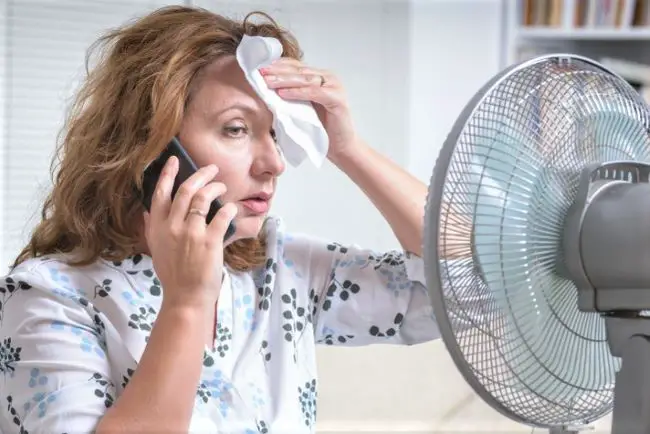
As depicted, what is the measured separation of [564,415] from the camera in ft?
3.15

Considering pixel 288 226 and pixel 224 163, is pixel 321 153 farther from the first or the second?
pixel 288 226

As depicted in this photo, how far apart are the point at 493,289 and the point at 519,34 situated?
2.53 meters

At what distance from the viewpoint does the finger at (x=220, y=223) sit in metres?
1.03

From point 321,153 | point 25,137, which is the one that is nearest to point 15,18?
point 25,137

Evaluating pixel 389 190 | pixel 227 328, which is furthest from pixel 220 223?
pixel 389 190

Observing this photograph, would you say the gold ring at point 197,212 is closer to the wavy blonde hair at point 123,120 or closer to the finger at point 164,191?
the finger at point 164,191

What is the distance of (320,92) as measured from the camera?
1.25 m

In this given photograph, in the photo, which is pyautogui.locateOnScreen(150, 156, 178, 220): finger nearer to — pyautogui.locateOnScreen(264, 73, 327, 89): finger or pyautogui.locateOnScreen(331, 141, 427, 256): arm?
pyautogui.locateOnScreen(264, 73, 327, 89): finger

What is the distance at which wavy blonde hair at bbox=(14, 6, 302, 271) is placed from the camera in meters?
1.17

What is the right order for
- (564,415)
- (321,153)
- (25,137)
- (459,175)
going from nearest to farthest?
(459,175) < (564,415) < (321,153) < (25,137)

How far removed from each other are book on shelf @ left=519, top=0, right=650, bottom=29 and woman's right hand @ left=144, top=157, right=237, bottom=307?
2382mm

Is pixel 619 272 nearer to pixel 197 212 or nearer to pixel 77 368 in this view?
pixel 197 212

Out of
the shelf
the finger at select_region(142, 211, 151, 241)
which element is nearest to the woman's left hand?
the finger at select_region(142, 211, 151, 241)

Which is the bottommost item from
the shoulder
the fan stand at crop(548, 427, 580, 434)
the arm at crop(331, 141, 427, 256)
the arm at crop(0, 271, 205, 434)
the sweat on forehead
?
the fan stand at crop(548, 427, 580, 434)
